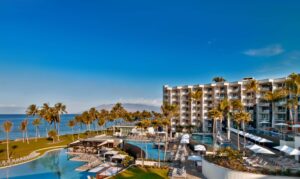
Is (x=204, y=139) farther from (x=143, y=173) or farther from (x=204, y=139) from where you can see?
(x=143, y=173)

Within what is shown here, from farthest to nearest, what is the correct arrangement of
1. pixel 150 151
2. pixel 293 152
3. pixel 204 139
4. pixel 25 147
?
pixel 204 139
pixel 25 147
pixel 150 151
pixel 293 152

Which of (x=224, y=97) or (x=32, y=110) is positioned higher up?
(x=224, y=97)

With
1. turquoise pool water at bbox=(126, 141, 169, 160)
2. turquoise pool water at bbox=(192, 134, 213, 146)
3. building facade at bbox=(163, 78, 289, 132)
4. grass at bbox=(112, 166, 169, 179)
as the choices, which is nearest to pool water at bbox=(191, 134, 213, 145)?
turquoise pool water at bbox=(192, 134, 213, 146)

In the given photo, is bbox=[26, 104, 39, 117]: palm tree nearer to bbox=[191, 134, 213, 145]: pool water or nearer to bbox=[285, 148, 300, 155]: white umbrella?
bbox=[191, 134, 213, 145]: pool water

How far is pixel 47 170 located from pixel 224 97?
5395 centimetres

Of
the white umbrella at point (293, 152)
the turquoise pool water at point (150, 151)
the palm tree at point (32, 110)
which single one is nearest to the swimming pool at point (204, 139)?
the turquoise pool water at point (150, 151)

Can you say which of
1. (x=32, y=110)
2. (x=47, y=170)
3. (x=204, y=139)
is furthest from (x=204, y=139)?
(x=32, y=110)

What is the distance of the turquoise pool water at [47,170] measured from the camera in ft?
104

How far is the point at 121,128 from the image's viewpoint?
71.2 metres

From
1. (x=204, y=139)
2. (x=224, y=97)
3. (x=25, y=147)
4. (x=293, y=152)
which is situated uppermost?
(x=224, y=97)

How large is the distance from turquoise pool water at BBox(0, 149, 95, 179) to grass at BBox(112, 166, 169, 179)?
6.32 m

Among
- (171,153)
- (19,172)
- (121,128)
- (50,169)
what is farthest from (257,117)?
(19,172)

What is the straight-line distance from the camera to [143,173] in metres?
28.4

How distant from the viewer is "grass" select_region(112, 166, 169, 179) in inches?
1058
